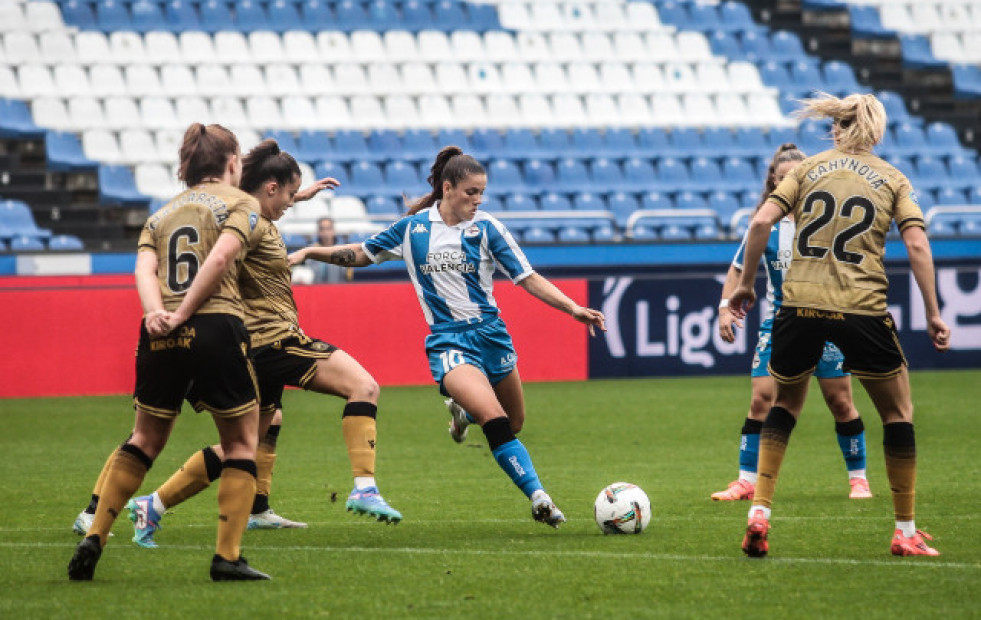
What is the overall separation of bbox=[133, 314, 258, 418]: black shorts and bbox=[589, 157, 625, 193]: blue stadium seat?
53.9ft

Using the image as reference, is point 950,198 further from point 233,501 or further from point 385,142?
point 233,501

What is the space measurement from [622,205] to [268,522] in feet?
46.7

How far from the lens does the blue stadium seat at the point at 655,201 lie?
2134cm

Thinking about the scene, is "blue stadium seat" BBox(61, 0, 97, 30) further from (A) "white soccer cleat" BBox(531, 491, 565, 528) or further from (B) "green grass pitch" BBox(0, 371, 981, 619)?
(A) "white soccer cleat" BBox(531, 491, 565, 528)

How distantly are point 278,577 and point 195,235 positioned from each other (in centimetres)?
147

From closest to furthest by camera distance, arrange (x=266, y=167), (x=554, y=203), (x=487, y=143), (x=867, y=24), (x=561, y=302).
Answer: (x=561, y=302)
(x=266, y=167)
(x=554, y=203)
(x=487, y=143)
(x=867, y=24)

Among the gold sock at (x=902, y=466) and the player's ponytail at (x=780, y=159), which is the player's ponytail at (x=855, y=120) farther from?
the player's ponytail at (x=780, y=159)

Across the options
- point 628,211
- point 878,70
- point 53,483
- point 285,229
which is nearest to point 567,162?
point 628,211

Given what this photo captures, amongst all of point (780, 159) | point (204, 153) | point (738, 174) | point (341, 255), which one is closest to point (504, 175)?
point (738, 174)

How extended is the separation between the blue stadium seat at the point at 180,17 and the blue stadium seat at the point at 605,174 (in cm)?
664

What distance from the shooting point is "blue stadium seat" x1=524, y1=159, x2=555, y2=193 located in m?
21.7

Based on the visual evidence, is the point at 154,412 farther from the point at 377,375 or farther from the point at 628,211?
the point at 628,211

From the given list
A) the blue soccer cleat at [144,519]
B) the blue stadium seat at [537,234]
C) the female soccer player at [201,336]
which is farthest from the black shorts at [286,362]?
the blue stadium seat at [537,234]

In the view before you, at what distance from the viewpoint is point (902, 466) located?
627 cm
